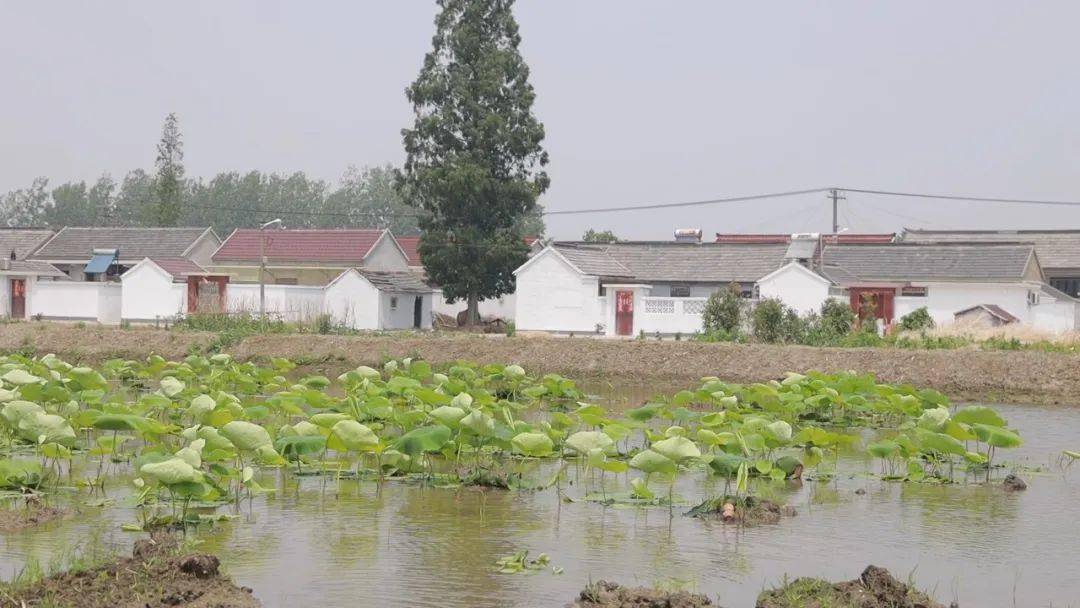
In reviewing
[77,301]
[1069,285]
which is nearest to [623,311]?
[77,301]

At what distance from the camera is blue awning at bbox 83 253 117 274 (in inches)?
2240

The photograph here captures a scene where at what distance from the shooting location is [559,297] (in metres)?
42.0

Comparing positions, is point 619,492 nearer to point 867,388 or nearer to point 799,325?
point 867,388

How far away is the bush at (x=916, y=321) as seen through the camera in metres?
37.0

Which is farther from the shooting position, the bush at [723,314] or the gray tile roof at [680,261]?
the gray tile roof at [680,261]

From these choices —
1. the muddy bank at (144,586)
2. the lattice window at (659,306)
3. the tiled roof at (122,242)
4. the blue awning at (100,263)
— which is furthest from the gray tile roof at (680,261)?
the muddy bank at (144,586)

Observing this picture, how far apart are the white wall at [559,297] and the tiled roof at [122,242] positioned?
23298 mm

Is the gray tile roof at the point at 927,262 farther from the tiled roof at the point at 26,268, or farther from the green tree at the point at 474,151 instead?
the tiled roof at the point at 26,268

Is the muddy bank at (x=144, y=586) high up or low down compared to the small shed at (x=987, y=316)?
down

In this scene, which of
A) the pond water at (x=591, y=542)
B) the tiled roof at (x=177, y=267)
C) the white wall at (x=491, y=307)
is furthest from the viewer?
the white wall at (x=491, y=307)

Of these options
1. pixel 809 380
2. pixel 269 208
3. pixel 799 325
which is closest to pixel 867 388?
pixel 809 380

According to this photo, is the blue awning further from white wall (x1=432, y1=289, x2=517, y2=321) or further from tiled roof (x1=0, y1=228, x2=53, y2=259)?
white wall (x1=432, y1=289, x2=517, y2=321)

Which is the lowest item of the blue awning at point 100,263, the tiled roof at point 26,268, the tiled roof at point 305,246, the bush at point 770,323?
the bush at point 770,323

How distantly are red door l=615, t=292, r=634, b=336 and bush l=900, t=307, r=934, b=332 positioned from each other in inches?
340
